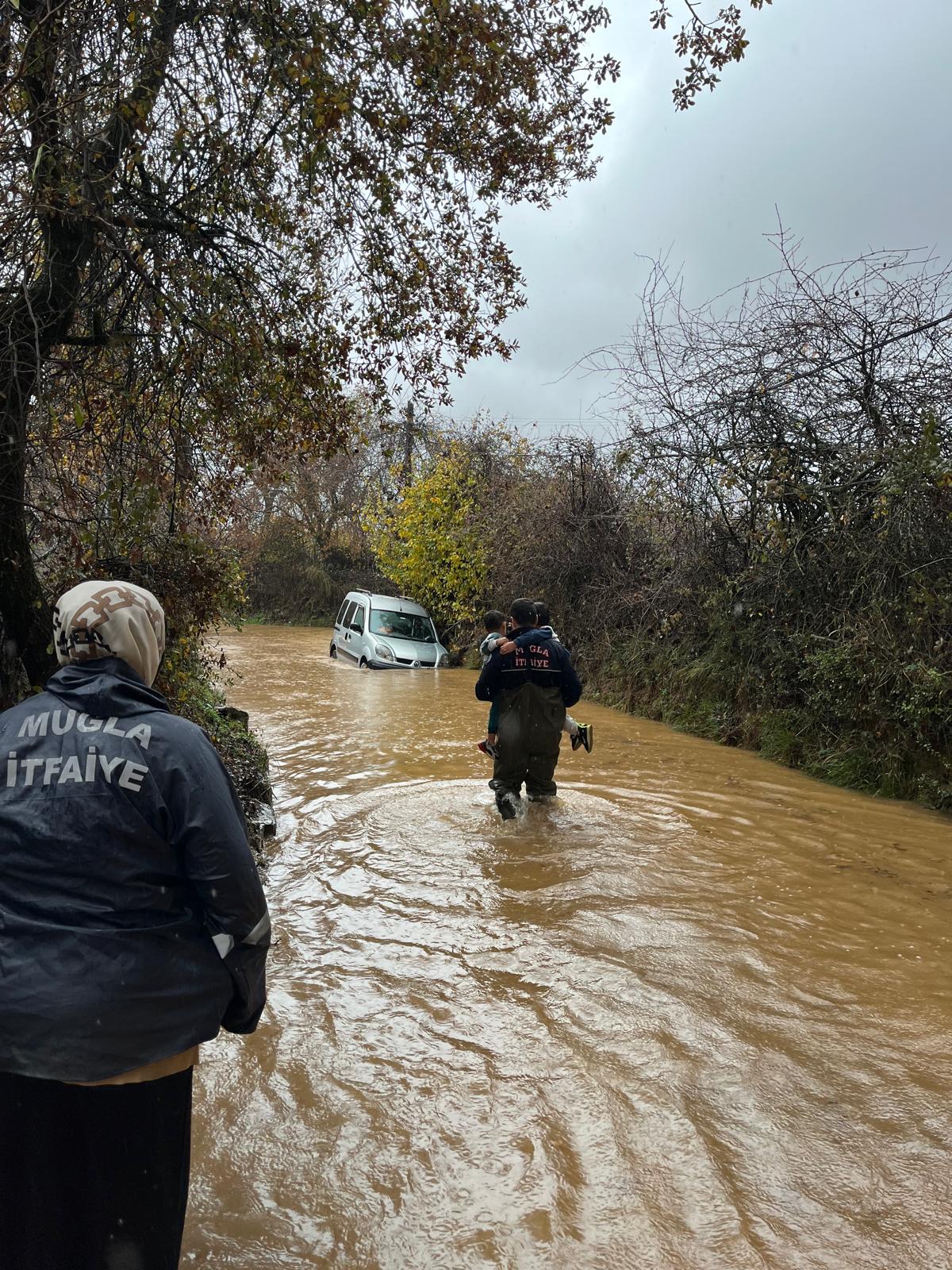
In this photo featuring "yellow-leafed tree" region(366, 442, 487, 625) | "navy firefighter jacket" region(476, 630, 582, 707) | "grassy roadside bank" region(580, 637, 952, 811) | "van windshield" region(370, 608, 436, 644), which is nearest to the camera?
"navy firefighter jacket" region(476, 630, 582, 707)

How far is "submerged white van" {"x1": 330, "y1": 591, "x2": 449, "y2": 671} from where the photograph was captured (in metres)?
18.8

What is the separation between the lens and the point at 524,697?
286 inches

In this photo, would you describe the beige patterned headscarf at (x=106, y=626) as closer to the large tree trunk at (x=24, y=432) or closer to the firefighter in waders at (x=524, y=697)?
the large tree trunk at (x=24, y=432)

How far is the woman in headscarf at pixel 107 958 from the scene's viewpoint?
6.18 feet

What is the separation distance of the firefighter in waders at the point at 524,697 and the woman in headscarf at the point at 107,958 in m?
5.18

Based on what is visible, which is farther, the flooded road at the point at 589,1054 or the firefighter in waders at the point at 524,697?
the firefighter in waders at the point at 524,697

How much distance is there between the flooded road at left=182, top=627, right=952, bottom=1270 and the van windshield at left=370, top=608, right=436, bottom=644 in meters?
12.1

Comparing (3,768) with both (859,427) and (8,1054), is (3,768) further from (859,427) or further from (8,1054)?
(859,427)

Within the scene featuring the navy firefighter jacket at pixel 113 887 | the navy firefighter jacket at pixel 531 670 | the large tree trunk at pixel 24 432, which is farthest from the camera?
the navy firefighter jacket at pixel 531 670

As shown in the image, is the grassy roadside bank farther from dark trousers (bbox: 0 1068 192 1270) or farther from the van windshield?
dark trousers (bbox: 0 1068 192 1270)

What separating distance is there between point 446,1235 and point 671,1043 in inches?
58.9

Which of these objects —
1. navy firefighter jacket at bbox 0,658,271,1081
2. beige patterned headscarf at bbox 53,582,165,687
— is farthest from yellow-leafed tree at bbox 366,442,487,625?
navy firefighter jacket at bbox 0,658,271,1081

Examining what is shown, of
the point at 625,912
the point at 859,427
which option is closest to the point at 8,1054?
the point at 625,912

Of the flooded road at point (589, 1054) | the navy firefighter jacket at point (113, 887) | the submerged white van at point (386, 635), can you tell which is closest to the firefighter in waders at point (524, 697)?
the flooded road at point (589, 1054)
